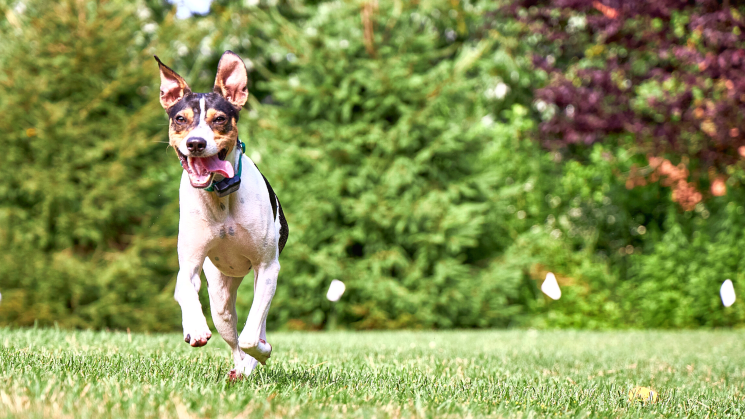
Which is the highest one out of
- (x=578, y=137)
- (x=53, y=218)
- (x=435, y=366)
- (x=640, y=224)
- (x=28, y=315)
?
(x=53, y=218)

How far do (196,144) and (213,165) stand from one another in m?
0.16

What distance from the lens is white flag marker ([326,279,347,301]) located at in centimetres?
1065

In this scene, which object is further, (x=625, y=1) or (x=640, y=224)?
(x=640, y=224)

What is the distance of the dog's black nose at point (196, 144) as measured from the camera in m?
2.86

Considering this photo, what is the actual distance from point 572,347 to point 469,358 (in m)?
2.50

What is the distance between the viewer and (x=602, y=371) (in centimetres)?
536

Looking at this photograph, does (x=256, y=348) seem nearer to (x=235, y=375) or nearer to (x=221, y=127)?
(x=235, y=375)

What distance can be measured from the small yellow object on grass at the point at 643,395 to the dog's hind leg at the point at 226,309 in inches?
85.8

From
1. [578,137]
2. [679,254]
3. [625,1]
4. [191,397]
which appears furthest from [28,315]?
[679,254]

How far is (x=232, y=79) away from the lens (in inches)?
129

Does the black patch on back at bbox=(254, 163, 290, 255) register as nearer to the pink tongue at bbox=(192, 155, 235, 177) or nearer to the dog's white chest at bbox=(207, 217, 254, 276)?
the dog's white chest at bbox=(207, 217, 254, 276)

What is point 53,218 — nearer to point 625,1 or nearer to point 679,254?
point 625,1

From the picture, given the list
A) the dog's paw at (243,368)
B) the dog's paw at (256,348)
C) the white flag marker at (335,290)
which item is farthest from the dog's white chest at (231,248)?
the white flag marker at (335,290)

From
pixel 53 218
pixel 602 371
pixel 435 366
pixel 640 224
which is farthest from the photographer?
pixel 640 224
